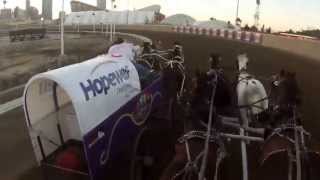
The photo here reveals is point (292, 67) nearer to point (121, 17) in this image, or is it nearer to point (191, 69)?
point (191, 69)

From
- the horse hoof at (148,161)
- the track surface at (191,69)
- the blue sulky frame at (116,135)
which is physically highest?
the blue sulky frame at (116,135)

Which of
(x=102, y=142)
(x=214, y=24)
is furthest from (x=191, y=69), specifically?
(x=214, y=24)

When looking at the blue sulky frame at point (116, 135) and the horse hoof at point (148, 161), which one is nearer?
the blue sulky frame at point (116, 135)

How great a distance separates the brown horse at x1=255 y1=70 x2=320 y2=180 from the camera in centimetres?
632

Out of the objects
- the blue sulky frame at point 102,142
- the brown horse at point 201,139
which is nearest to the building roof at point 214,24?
the blue sulky frame at point 102,142

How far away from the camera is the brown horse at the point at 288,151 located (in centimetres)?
632

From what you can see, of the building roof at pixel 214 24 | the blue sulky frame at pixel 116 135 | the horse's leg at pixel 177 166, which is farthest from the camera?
the building roof at pixel 214 24

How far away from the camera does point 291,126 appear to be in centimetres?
716

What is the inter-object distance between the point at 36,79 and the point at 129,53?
16.9 feet

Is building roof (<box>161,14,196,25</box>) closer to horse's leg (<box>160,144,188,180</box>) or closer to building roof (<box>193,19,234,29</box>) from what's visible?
building roof (<box>193,19,234,29</box>)

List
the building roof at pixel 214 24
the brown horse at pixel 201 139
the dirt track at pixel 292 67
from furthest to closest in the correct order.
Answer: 1. the building roof at pixel 214 24
2. the dirt track at pixel 292 67
3. the brown horse at pixel 201 139

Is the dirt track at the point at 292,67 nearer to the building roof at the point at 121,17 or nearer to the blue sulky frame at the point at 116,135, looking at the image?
the blue sulky frame at the point at 116,135

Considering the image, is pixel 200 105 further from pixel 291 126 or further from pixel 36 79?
pixel 36 79

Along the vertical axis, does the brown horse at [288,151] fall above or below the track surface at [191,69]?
above
